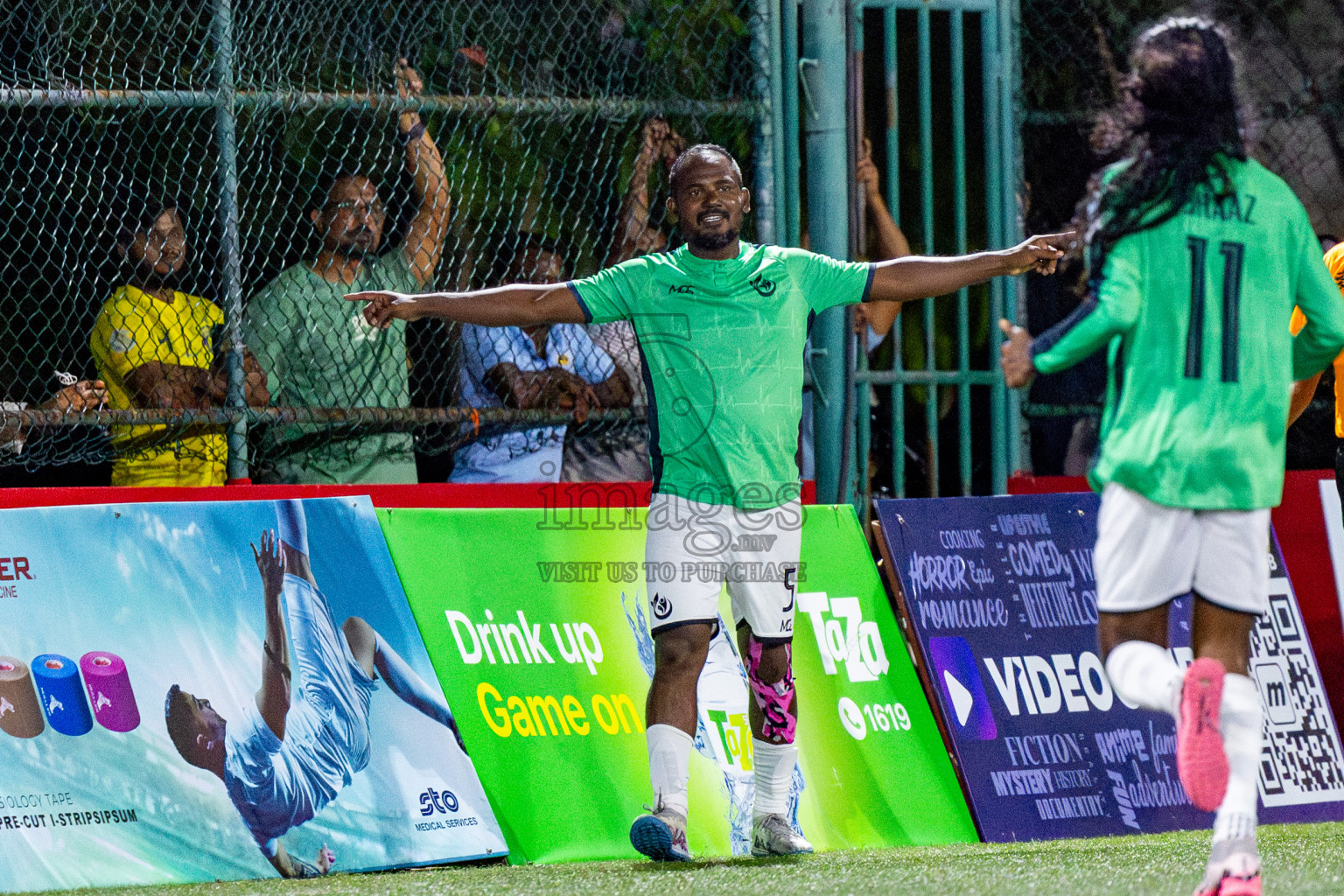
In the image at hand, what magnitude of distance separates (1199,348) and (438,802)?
9.15 ft

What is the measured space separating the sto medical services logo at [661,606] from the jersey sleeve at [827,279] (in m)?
1.07

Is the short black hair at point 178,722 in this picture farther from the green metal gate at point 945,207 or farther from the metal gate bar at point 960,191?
the metal gate bar at point 960,191

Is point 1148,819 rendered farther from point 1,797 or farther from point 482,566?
point 1,797

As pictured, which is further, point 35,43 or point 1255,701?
point 35,43

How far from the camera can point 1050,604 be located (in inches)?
262

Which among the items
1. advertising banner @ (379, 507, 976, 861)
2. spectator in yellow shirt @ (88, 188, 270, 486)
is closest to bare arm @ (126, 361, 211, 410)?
spectator in yellow shirt @ (88, 188, 270, 486)

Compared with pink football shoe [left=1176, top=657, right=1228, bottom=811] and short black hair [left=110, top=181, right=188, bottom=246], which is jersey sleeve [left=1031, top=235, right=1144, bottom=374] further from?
short black hair [left=110, top=181, right=188, bottom=246]

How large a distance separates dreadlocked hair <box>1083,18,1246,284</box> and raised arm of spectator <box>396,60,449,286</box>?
3.27m

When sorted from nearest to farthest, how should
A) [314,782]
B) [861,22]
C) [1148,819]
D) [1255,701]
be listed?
[1255,701] < [314,782] < [1148,819] < [861,22]

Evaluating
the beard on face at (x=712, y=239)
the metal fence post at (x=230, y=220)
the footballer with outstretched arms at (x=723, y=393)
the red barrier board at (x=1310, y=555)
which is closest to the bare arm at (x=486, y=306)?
the footballer with outstretched arms at (x=723, y=393)

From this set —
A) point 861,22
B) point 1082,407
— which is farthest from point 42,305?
point 1082,407

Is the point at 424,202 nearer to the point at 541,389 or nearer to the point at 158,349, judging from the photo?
the point at 541,389

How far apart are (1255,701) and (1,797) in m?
3.33

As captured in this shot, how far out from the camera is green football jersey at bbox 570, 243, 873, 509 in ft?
17.6
